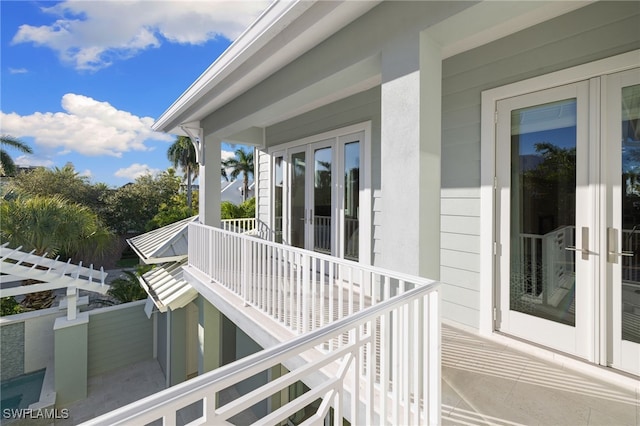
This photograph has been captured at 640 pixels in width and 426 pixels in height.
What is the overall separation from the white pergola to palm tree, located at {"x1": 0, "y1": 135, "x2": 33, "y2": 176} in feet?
36.9

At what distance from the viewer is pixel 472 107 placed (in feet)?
10.2

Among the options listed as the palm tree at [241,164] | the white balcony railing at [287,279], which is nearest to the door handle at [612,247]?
the white balcony railing at [287,279]

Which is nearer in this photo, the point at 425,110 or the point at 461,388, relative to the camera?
the point at 425,110

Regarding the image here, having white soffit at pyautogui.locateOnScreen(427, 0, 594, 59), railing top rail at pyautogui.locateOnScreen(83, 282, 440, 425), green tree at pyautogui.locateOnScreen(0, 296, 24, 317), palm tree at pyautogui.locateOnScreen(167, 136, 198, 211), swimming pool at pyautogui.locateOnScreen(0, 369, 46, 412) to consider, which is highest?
palm tree at pyautogui.locateOnScreen(167, 136, 198, 211)

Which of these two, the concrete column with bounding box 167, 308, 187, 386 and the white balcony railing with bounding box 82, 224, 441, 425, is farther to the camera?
the concrete column with bounding box 167, 308, 187, 386

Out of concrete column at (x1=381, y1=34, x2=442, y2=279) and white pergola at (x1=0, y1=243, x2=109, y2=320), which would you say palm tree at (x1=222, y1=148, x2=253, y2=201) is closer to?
white pergola at (x1=0, y1=243, x2=109, y2=320)

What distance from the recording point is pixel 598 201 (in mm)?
2365

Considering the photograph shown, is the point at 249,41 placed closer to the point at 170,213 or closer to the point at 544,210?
the point at 544,210

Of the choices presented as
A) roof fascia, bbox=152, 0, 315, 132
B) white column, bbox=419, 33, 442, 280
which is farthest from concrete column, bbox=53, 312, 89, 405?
white column, bbox=419, 33, 442, 280

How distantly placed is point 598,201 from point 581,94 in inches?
35.8

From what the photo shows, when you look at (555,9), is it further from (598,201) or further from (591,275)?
(591,275)

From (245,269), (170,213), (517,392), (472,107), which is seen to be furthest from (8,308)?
(472,107)

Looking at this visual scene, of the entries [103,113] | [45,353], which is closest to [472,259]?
[45,353]

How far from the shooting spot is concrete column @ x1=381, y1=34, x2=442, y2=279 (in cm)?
203
